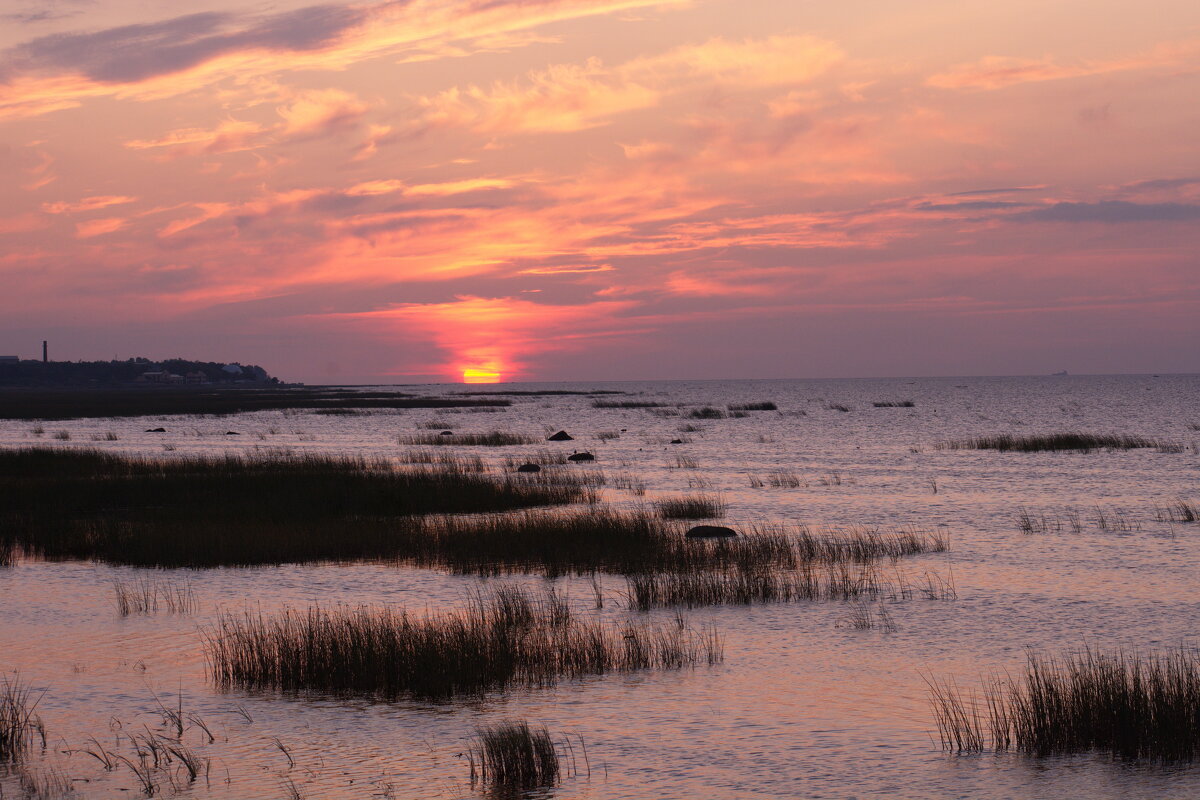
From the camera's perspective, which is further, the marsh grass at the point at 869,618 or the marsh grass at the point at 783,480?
the marsh grass at the point at 783,480

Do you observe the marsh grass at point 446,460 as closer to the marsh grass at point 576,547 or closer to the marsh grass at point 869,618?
the marsh grass at point 576,547

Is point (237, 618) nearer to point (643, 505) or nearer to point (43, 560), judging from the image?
point (43, 560)

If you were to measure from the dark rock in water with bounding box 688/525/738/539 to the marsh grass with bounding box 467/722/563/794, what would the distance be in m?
12.5

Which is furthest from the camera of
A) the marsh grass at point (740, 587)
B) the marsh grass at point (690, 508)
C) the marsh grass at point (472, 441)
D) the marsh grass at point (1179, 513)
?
the marsh grass at point (472, 441)

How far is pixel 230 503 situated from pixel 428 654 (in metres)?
16.4

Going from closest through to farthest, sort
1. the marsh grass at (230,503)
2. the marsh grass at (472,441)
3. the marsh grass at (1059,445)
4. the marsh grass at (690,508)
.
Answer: the marsh grass at (230,503), the marsh grass at (690,508), the marsh grass at (1059,445), the marsh grass at (472,441)

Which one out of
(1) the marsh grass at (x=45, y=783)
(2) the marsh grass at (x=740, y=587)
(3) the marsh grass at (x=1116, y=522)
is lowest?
(1) the marsh grass at (x=45, y=783)

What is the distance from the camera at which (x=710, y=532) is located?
2145 cm

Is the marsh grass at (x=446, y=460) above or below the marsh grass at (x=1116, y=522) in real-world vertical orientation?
above

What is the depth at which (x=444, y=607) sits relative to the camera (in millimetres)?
15281

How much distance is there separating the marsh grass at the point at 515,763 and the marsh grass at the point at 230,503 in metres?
11.6

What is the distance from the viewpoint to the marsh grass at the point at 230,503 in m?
20.3

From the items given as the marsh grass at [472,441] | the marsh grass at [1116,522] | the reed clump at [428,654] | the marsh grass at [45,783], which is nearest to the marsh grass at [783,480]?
the marsh grass at [1116,522]

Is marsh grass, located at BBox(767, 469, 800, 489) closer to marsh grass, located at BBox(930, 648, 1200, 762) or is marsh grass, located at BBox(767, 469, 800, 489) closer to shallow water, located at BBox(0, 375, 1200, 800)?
shallow water, located at BBox(0, 375, 1200, 800)
